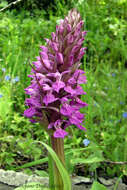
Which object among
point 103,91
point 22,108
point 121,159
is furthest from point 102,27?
point 121,159

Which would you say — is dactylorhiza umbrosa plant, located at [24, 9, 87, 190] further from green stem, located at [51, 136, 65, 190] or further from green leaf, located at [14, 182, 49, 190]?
green leaf, located at [14, 182, 49, 190]

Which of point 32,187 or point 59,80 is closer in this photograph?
point 59,80

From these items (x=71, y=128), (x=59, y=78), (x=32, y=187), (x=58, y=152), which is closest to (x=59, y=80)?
(x=59, y=78)

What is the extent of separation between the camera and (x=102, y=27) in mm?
5004

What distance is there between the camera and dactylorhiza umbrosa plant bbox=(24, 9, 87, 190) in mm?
1046

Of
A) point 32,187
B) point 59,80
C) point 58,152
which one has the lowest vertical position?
point 32,187

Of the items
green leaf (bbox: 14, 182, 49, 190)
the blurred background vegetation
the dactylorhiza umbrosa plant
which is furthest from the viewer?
the blurred background vegetation

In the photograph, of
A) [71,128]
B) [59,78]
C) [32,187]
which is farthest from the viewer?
[71,128]

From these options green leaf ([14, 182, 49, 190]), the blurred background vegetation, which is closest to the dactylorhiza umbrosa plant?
the blurred background vegetation

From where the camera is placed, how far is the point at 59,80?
1.05m

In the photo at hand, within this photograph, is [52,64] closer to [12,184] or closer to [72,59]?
[72,59]

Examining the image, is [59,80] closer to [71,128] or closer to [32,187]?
[32,187]

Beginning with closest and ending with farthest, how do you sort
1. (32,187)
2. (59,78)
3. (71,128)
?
(59,78) < (32,187) < (71,128)

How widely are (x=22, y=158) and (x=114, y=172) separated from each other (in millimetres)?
718
